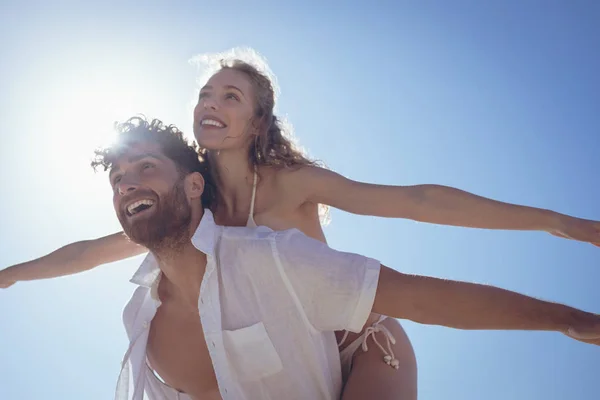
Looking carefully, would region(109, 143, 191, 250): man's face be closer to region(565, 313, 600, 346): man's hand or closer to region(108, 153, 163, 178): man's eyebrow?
region(108, 153, 163, 178): man's eyebrow

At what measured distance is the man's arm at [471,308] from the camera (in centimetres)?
302

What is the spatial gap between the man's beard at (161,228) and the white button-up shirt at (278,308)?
0.29m

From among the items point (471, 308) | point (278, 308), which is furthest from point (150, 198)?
point (471, 308)

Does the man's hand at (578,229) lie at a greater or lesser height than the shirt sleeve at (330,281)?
greater

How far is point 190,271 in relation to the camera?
415cm

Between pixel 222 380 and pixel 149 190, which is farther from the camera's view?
pixel 149 190

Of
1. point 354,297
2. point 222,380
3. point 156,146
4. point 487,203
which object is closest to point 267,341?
point 222,380

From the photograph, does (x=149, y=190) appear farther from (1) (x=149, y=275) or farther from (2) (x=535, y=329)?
(2) (x=535, y=329)

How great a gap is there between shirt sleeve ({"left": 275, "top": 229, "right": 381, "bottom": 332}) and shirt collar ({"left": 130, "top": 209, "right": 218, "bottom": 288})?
50cm

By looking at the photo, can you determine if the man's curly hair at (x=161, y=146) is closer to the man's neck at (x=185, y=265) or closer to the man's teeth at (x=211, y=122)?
the man's teeth at (x=211, y=122)

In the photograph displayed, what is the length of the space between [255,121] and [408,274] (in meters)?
2.45

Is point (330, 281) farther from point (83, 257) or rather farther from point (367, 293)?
point (83, 257)

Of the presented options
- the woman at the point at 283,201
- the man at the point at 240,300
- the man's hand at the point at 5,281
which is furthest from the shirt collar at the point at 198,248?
the man's hand at the point at 5,281

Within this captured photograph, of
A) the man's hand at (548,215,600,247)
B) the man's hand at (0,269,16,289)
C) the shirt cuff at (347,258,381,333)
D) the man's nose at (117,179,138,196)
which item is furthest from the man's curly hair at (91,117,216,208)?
the man's hand at (548,215,600,247)
